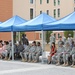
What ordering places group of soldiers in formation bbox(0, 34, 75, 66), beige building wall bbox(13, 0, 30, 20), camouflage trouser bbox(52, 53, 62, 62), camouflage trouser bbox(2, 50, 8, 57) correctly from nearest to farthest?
group of soldiers in formation bbox(0, 34, 75, 66)
camouflage trouser bbox(52, 53, 62, 62)
camouflage trouser bbox(2, 50, 8, 57)
beige building wall bbox(13, 0, 30, 20)

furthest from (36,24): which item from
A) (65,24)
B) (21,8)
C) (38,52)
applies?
(21,8)

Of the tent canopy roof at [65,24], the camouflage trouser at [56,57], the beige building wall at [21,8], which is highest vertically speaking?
the beige building wall at [21,8]

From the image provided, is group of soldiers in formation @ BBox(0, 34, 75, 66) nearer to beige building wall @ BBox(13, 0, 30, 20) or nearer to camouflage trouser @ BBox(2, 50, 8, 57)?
A: camouflage trouser @ BBox(2, 50, 8, 57)

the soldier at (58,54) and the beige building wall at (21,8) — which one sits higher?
the beige building wall at (21,8)

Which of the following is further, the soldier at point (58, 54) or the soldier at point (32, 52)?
the soldier at point (32, 52)

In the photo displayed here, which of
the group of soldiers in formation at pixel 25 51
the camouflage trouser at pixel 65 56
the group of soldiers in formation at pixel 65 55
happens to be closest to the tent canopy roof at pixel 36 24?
the group of soldiers in formation at pixel 25 51

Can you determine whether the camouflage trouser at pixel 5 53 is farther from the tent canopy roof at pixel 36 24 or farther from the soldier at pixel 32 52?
the soldier at pixel 32 52

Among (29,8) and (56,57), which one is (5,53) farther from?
(29,8)

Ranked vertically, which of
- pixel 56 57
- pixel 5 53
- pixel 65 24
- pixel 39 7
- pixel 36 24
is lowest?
pixel 56 57

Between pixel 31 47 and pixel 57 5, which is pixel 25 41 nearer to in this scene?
pixel 31 47

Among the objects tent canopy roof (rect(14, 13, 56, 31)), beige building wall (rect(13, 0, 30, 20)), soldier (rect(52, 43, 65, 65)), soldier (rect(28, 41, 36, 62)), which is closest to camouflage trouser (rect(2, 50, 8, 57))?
tent canopy roof (rect(14, 13, 56, 31))

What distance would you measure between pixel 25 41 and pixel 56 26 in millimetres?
6729

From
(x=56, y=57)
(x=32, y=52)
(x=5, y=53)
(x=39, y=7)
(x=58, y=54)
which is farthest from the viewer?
(x=39, y=7)

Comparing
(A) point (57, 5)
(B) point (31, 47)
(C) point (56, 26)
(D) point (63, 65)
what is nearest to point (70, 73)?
(D) point (63, 65)
